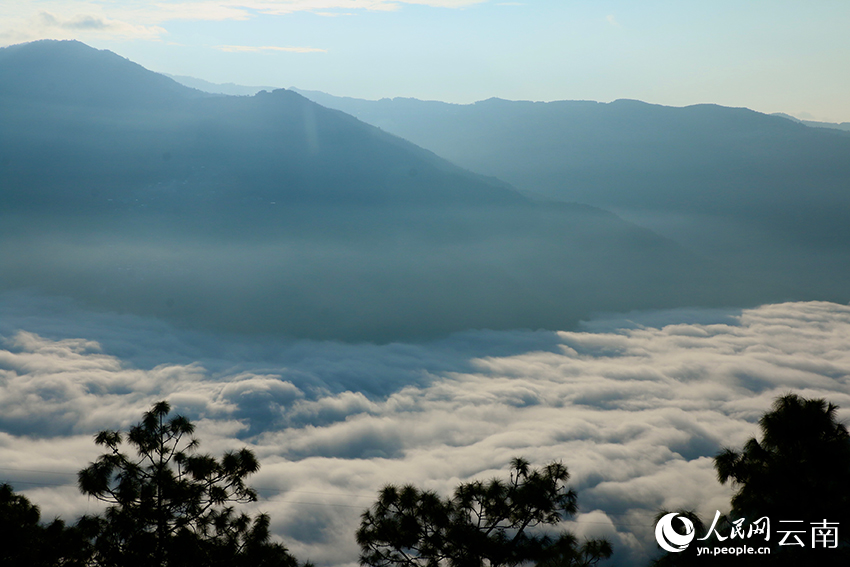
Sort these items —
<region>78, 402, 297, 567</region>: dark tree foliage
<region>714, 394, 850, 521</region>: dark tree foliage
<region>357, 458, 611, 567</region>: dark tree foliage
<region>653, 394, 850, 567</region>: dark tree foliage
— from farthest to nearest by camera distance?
<region>357, 458, 611, 567</region>: dark tree foliage, <region>78, 402, 297, 567</region>: dark tree foliage, <region>714, 394, 850, 521</region>: dark tree foliage, <region>653, 394, 850, 567</region>: dark tree foliage

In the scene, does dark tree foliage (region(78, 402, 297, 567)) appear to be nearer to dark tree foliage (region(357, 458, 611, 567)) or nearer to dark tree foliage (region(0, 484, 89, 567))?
dark tree foliage (region(0, 484, 89, 567))

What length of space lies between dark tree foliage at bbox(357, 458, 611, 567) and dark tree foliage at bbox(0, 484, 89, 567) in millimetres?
9881

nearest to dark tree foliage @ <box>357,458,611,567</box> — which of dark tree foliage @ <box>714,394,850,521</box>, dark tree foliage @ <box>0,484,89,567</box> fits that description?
dark tree foliage @ <box>714,394,850,521</box>

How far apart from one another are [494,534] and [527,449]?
18213 cm

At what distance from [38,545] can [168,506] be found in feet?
14.9

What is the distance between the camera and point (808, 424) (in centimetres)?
1755

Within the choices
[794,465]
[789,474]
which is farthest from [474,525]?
[794,465]

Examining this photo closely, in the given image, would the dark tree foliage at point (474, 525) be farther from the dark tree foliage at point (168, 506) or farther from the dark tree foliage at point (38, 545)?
the dark tree foliage at point (38, 545)

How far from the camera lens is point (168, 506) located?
2006cm

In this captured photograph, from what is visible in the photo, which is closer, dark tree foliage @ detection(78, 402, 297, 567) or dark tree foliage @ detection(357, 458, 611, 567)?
dark tree foliage @ detection(78, 402, 297, 567)

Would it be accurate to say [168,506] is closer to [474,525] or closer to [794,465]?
[474,525]

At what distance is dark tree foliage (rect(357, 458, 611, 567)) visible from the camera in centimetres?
1986

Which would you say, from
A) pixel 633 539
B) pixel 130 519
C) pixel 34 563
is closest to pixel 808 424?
pixel 130 519

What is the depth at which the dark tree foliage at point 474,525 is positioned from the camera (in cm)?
1986
